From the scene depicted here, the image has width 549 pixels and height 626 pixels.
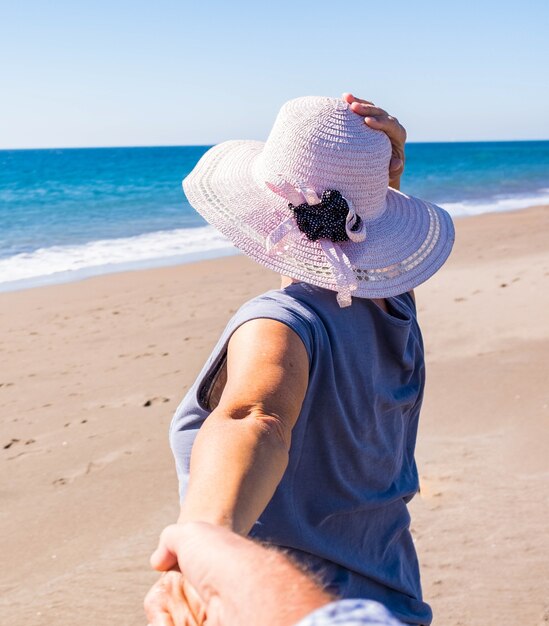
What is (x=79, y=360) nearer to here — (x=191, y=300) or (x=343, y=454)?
(x=191, y=300)

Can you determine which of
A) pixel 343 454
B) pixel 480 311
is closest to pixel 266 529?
pixel 343 454

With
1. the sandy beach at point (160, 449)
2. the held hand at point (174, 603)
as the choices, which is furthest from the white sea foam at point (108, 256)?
the held hand at point (174, 603)

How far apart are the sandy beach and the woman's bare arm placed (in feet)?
8.54

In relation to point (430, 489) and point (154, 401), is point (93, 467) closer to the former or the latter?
point (154, 401)

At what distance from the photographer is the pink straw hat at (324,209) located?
4.75 feet

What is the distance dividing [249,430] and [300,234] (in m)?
0.55

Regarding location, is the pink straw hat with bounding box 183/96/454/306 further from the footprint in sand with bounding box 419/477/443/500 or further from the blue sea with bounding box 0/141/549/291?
the blue sea with bounding box 0/141/549/291

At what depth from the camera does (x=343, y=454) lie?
1.39 meters

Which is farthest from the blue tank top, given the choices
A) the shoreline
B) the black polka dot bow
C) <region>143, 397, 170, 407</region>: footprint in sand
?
the shoreline

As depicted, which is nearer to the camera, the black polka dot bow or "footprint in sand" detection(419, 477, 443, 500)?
the black polka dot bow

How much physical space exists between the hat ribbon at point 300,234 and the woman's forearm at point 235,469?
1.41 feet

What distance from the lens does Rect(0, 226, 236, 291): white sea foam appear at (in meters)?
12.7

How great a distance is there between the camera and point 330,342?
1333 millimetres

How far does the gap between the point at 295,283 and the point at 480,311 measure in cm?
710
